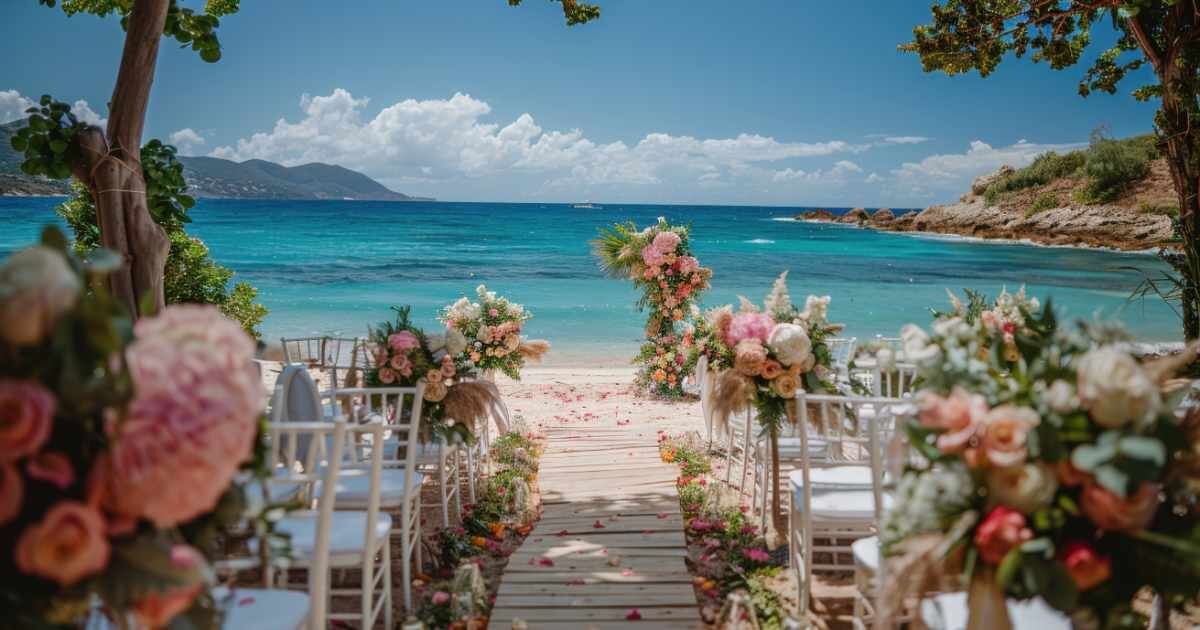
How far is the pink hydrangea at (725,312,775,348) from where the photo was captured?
12.2 feet

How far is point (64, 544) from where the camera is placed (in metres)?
1.04

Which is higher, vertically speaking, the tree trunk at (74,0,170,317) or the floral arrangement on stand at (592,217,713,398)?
the tree trunk at (74,0,170,317)

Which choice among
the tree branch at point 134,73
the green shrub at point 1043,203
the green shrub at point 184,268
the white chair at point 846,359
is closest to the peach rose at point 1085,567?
the white chair at point 846,359

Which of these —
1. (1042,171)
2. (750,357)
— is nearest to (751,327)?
(750,357)

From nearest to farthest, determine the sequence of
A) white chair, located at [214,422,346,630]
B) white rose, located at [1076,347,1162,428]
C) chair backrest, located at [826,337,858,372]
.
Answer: white rose, located at [1076,347,1162,428] → white chair, located at [214,422,346,630] → chair backrest, located at [826,337,858,372]

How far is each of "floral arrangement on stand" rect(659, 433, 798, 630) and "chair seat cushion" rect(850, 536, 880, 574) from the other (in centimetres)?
57

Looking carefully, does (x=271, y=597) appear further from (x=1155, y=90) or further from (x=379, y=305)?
(x=379, y=305)

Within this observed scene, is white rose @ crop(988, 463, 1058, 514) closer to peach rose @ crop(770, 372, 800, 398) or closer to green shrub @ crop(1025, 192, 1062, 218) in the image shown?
peach rose @ crop(770, 372, 800, 398)

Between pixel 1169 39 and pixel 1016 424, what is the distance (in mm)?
6229

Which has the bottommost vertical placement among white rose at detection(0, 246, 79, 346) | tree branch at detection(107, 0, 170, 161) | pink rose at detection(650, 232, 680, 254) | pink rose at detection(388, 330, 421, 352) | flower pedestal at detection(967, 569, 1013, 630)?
flower pedestal at detection(967, 569, 1013, 630)

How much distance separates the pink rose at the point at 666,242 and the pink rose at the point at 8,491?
7277mm

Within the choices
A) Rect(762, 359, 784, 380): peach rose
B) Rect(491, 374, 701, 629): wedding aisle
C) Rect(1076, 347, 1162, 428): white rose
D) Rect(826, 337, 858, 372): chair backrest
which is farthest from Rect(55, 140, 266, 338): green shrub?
Rect(1076, 347, 1162, 428): white rose

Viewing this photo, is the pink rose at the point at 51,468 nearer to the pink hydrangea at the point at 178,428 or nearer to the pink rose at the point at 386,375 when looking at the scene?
the pink hydrangea at the point at 178,428

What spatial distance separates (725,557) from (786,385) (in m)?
1.09
